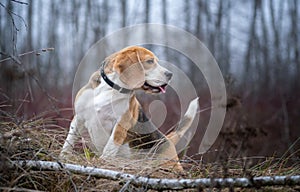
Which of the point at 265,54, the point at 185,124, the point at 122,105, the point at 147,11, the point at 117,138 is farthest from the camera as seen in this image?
the point at 265,54

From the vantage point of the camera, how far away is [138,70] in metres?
4.36

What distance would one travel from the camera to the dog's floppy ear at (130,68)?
4281 millimetres

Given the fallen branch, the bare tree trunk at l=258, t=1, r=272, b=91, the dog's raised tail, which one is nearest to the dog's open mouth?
the dog's raised tail

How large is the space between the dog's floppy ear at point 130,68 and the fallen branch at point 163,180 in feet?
6.85

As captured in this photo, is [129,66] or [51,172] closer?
[51,172]

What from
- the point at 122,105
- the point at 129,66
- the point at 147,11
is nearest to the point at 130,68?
the point at 129,66

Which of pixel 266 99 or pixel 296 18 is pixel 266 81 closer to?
pixel 266 99

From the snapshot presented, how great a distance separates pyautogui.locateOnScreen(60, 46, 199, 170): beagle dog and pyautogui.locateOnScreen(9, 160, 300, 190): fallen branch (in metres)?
1.47

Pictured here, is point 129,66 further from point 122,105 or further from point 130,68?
point 122,105

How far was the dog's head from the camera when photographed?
429 centimetres

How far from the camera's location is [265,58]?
53.7 feet

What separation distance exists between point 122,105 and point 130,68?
1.19 feet

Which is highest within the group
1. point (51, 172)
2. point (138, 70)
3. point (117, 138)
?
point (138, 70)

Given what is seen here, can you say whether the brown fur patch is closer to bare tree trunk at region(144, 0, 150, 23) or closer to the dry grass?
the dry grass
